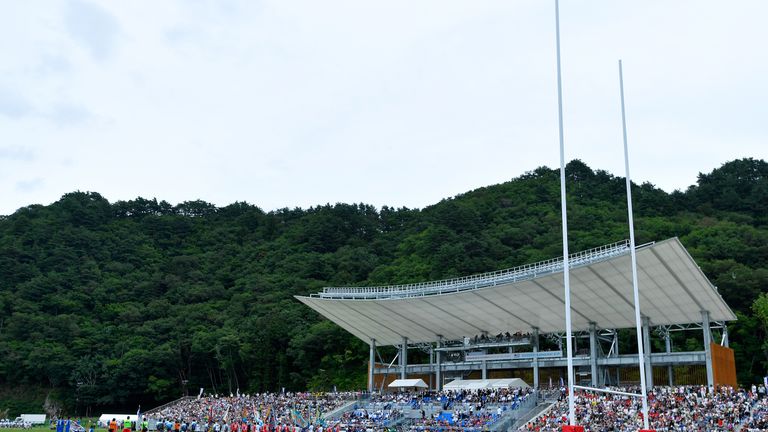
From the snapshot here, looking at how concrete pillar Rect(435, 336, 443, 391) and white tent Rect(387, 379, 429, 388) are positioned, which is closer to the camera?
white tent Rect(387, 379, 429, 388)

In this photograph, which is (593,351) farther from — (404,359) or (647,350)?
(404,359)

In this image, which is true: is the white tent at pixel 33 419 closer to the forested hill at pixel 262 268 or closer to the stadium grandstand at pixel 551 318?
the forested hill at pixel 262 268

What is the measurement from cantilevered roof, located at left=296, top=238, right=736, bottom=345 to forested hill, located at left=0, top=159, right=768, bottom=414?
61.9 ft

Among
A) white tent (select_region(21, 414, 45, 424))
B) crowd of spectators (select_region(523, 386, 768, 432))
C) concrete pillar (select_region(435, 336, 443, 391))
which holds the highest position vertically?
concrete pillar (select_region(435, 336, 443, 391))

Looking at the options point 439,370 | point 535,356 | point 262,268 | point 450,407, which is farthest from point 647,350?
point 262,268

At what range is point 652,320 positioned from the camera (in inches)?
1569

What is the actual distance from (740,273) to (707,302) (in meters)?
25.1

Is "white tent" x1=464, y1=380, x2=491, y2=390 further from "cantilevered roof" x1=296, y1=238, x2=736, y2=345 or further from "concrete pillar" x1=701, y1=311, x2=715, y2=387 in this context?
"concrete pillar" x1=701, y1=311, x2=715, y2=387

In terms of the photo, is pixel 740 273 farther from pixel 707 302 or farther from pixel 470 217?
pixel 470 217

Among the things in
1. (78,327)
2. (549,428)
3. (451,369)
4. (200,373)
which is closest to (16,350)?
(78,327)

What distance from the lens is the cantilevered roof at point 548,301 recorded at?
33906 mm

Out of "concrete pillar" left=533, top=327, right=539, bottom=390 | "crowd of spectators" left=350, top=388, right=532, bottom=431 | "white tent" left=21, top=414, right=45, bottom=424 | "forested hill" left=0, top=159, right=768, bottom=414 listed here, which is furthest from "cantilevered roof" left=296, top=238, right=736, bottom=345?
"white tent" left=21, top=414, right=45, bottom=424

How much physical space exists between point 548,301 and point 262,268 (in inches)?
2225

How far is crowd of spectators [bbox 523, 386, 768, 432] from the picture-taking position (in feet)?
99.3
